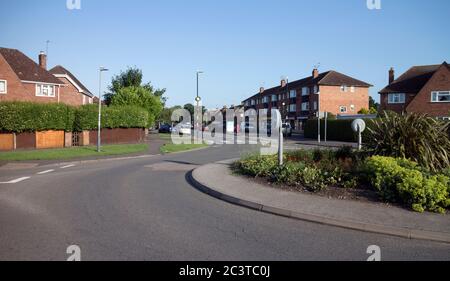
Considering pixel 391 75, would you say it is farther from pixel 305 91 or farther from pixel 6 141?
pixel 6 141

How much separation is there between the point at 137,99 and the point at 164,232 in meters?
33.2

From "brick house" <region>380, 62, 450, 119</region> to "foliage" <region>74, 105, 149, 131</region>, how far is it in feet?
86.5

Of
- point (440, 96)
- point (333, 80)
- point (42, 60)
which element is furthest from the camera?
point (333, 80)

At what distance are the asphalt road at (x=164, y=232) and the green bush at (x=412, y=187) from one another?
1.82 metres

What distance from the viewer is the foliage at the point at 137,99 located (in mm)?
37344

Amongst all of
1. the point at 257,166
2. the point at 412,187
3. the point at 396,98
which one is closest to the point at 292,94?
the point at 396,98

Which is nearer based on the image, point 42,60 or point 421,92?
point 421,92

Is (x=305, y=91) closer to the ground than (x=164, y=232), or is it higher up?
higher up

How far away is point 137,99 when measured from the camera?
124 feet

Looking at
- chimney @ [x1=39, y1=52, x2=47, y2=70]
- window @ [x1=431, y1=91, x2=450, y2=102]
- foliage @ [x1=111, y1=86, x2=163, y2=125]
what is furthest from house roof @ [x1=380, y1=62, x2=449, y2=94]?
chimney @ [x1=39, y1=52, x2=47, y2=70]

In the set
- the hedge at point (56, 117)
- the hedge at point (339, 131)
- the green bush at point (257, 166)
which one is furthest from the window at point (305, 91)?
the green bush at point (257, 166)

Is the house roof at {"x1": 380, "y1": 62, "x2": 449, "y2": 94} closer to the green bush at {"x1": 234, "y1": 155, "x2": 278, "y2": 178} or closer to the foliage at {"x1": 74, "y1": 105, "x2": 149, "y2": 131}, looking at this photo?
the foliage at {"x1": 74, "y1": 105, "x2": 149, "y2": 131}
